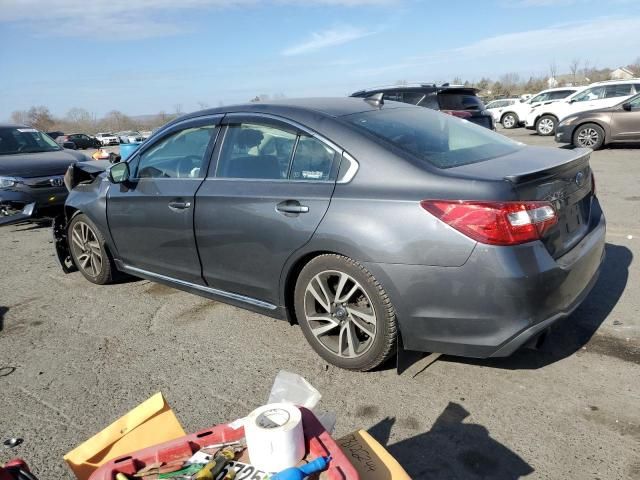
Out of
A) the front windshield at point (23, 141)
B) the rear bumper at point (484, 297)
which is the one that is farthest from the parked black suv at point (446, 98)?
the rear bumper at point (484, 297)

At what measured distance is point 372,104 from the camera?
380 cm

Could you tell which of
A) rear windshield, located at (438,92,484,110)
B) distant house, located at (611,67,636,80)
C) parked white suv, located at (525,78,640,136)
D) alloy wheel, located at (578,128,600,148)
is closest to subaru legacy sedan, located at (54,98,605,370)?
rear windshield, located at (438,92,484,110)

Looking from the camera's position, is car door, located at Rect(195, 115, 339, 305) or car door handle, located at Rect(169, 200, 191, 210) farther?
car door handle, located at Rect(169, 200, 191, 210)

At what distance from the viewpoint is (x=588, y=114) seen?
43.7ft

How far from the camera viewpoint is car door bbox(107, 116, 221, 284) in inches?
152

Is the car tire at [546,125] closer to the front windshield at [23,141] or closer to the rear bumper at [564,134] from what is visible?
the rear bumper at [564,134]

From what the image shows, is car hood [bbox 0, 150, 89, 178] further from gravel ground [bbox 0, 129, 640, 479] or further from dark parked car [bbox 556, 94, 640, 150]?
dark parked car [bbox 556, 94, 640, 150]

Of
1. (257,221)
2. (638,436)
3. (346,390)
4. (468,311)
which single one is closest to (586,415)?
(638,436)

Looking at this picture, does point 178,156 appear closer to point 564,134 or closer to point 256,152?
point 256,152

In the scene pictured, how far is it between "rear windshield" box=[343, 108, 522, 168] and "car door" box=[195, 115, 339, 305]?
0.39m

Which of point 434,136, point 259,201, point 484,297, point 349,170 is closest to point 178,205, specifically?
point 259,201

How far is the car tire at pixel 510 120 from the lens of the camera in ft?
81.2

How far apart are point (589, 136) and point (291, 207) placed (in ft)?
41.3

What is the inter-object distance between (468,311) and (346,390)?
0.85 meters
